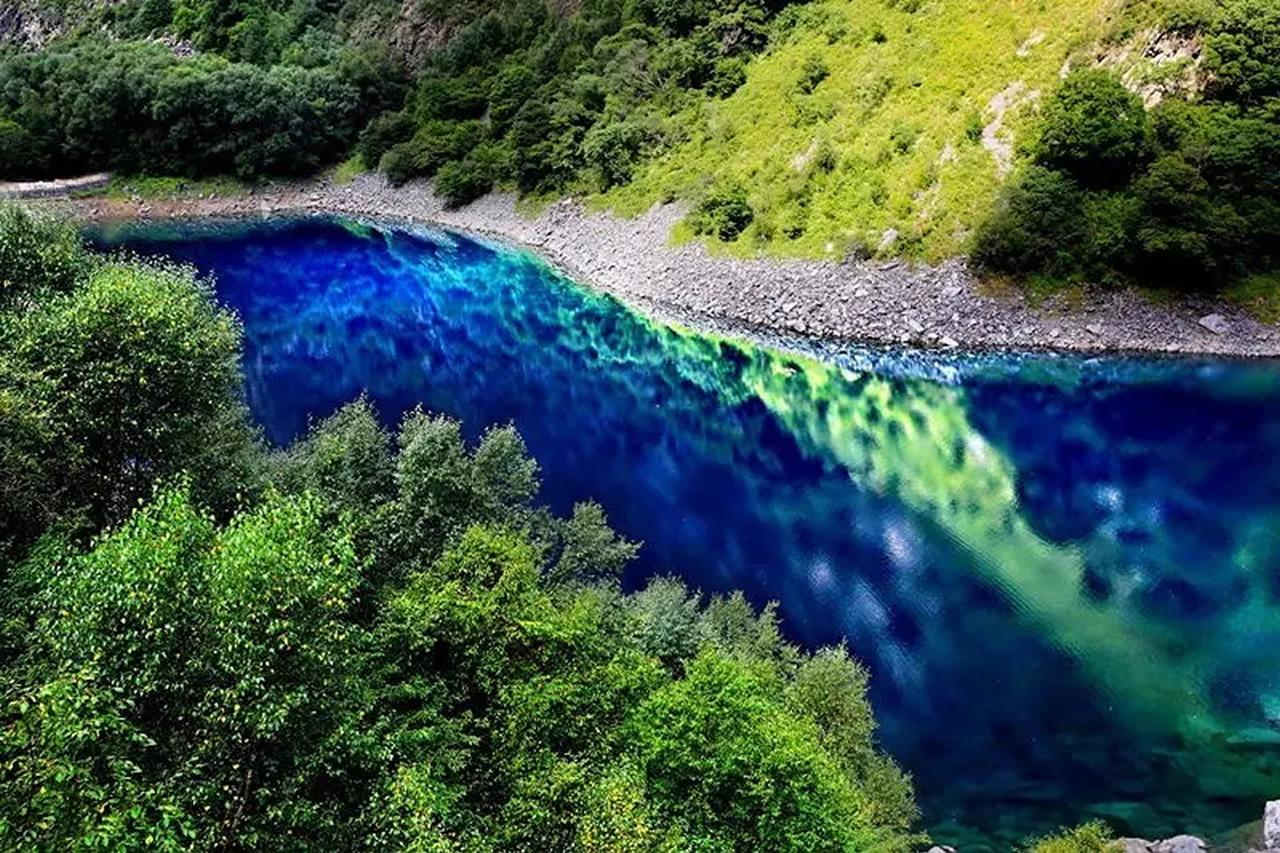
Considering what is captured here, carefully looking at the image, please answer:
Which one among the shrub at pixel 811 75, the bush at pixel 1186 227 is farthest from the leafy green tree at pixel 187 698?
the shrub at pixel 811 75

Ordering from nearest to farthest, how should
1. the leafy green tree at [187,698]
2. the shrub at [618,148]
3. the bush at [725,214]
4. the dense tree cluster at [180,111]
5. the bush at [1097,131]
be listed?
the leafy green tree at [187,698]
the bush at [1097,131]
the bush at [725,214]
the shrub at [618,148]
the dense tree cluster at [180,111]

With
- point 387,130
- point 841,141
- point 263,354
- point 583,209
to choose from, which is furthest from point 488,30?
point 263,354

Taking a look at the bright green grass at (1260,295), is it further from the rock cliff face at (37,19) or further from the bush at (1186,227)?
the rock cliff face at (37,19)

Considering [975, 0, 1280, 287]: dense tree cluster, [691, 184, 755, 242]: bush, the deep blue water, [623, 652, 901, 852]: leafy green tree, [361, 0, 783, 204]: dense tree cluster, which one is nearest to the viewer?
[623, 652, 901, 852]: leafy green tree

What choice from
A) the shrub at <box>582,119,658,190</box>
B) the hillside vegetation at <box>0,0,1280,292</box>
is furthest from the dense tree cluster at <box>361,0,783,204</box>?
the hillside vegetation at <box>0,0,1280,292</box>

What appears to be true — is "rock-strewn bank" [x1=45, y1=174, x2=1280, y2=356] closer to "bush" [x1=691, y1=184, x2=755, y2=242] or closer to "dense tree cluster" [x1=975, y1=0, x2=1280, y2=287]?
"bush" [x1=691, y1=184, x2=755, y2=242]

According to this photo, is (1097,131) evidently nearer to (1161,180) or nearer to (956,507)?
(1161,180)

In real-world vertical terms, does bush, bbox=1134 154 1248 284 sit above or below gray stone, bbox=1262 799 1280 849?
above

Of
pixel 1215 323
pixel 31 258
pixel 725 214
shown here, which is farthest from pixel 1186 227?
pixel 31 258
